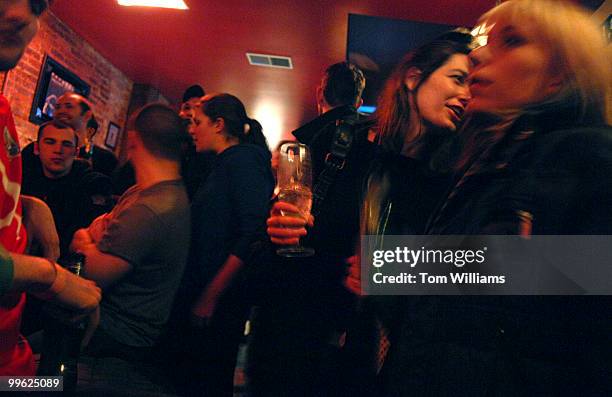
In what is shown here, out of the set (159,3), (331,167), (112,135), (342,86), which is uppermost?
(159,3)

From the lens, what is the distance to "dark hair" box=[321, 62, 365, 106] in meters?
1.63

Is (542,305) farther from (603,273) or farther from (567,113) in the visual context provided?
(567,113)

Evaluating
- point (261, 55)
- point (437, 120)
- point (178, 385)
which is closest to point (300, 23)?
point (261, 55)

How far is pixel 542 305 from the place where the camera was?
1.99ft

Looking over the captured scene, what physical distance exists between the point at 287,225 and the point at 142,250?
63cm

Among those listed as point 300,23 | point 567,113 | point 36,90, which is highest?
point 300,23

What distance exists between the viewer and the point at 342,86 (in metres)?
1.63

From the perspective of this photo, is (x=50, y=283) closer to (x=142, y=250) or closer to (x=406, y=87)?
(x=142, y=250)

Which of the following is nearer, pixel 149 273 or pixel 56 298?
pixel 56 298

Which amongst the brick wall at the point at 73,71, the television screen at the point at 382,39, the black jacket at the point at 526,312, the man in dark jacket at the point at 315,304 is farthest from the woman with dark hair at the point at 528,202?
the brick wall at the point at 73,71

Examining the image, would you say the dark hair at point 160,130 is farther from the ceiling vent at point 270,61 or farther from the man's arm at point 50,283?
the ceiling vent at point 270,61

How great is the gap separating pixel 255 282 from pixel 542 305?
86cm

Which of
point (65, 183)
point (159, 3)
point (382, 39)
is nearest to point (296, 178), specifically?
point (65, 183)

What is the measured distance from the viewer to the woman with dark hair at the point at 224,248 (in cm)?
155
